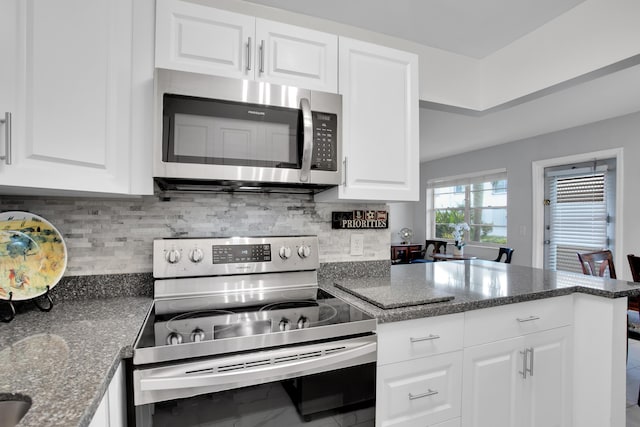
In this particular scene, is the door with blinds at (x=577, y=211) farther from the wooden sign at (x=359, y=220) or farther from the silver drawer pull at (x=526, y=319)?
the wooden sign at (x=359, y=220)

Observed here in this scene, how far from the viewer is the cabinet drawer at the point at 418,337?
1166 millimetres

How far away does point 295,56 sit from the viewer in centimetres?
140

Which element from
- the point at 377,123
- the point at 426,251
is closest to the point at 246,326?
the point at 377,123

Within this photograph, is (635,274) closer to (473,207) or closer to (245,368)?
(245,368)

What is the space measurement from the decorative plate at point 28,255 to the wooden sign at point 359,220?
1218 mm

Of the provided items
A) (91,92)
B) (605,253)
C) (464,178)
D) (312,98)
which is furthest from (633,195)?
(91,92)

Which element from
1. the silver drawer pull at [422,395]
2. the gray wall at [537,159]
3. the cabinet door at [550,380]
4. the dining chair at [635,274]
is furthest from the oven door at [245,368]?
the gray wall at [537,159]

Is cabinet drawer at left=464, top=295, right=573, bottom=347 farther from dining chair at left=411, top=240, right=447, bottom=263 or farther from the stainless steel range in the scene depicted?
dining chair at left=411, top=240, right=447, bottom=263

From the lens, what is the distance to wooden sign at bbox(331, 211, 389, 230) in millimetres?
1794

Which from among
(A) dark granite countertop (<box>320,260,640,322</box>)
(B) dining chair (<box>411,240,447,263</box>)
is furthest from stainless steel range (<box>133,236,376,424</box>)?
(B) dining chair (<box>411,240,447,263</box>)

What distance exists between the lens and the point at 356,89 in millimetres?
1507

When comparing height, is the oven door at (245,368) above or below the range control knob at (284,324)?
below

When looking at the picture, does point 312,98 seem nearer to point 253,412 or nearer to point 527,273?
point 253,412

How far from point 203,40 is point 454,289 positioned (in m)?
1.53
